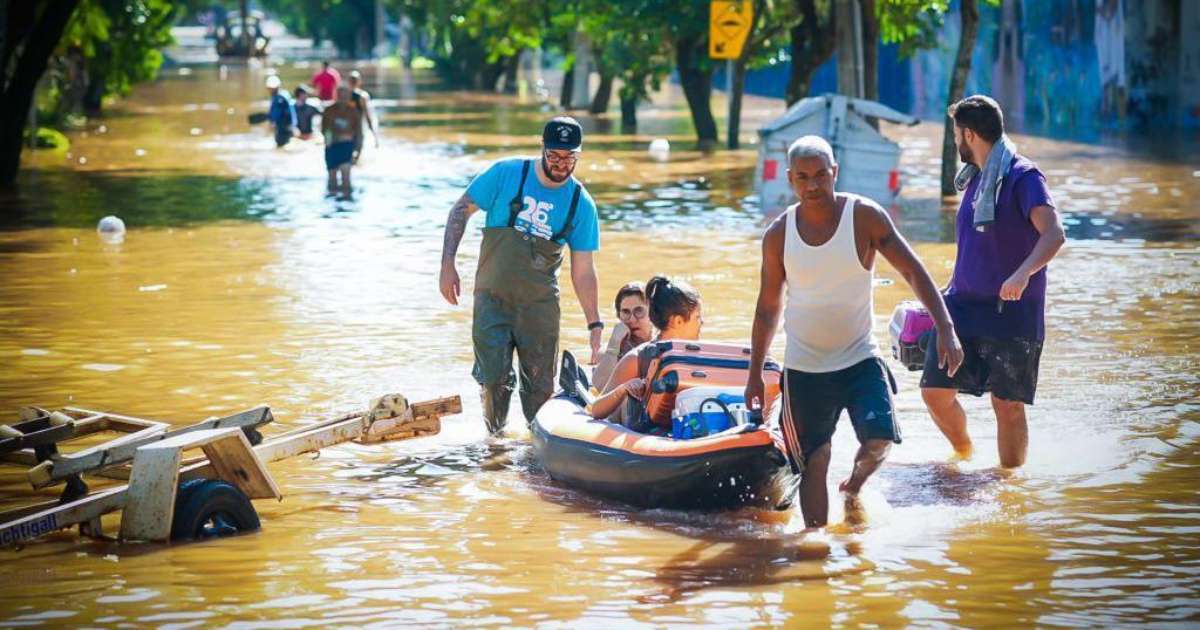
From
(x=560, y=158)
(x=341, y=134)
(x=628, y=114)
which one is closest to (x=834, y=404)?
(x=560, y=158)

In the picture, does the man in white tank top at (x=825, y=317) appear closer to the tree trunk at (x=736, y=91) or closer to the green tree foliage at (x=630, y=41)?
the tree trunk at (x=736, y=91)

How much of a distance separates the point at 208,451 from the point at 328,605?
1.13 m

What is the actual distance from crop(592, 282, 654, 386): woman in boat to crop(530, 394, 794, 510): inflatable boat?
60 centimetres

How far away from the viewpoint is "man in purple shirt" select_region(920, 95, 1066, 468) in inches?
329

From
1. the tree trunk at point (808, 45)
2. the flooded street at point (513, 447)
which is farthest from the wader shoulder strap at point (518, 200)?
the tree trunk at point (808, 45)

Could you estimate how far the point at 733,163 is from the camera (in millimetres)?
29297

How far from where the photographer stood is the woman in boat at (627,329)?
9297 mm

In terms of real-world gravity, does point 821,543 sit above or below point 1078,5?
below

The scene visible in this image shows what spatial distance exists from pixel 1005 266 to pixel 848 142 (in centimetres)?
1319

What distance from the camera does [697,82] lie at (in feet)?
111

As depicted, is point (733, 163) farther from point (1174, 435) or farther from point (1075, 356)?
point (1174, 435)

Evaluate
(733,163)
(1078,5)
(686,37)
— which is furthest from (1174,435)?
(1078,5)

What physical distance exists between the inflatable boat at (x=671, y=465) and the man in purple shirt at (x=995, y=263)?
1.11m

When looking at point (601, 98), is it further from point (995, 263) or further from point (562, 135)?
point (995, 263)
